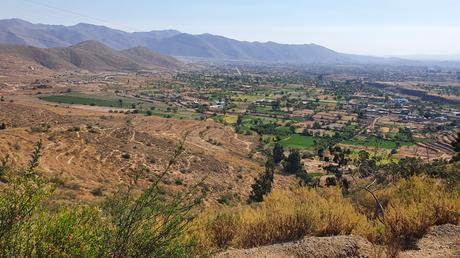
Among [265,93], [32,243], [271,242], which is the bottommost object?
[265,93]

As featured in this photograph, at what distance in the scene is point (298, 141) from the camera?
65.6m

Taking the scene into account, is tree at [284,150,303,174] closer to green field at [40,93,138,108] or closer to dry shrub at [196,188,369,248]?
dry shrub at [196,188,369,248]

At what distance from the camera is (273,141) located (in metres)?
63.7

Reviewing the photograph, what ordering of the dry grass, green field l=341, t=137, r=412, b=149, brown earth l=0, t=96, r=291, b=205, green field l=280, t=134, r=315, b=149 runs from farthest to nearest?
1. green field l=341, t=137, r=412, b=149
2. green field l=280, t=134, r=315, b=149
3. brown earth l=0, t=96, r=291, b=205
4. the dry grass

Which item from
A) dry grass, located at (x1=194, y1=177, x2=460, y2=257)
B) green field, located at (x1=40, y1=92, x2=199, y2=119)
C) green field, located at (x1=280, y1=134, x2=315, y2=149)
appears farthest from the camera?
green field, located at (x1=40, y1=92, x2=199, y2=119)

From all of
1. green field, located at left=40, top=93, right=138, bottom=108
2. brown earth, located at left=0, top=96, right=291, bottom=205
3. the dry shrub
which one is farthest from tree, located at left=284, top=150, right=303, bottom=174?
green field, located at left=40, top=93, right=138, bottom=108

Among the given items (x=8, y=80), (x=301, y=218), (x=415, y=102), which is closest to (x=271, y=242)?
(x=301, y=218)

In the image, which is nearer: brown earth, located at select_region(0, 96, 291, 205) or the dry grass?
the dry grass

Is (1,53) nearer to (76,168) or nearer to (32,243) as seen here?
(76,168)

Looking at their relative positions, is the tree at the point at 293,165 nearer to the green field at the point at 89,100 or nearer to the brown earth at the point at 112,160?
the brown earth at the point at 112,160

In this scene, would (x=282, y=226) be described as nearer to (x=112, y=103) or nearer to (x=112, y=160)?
(x=112, y=160)

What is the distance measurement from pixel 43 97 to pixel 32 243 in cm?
8646

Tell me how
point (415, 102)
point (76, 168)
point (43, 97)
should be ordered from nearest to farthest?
point (76, 168), point (43, 97), point (415, 102)

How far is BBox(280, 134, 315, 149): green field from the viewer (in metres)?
62.0
